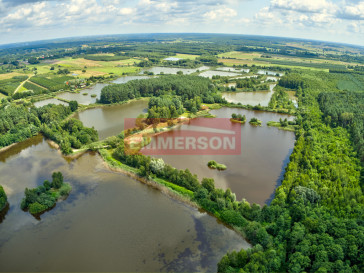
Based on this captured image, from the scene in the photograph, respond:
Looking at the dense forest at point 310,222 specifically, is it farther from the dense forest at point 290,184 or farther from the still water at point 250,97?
the still water at point 250,97

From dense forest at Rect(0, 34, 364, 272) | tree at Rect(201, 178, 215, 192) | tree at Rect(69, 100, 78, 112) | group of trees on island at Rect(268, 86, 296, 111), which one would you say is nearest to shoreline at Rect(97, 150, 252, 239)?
dense forest at Rect(0, 34, 364, 272)

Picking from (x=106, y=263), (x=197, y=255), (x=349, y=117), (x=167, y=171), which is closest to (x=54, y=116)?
(x=167, y=171)

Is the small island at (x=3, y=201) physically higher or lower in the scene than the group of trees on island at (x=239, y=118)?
lower

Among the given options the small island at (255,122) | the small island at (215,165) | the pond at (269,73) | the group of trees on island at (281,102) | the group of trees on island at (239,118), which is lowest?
the small island at (215,165)

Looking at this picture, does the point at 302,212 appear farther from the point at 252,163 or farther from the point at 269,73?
the point at 269,73

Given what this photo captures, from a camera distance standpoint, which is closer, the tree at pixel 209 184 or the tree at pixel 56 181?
the tree at pixel 209 184

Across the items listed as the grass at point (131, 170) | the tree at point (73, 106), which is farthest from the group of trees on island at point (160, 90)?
the grass at point (131, 170)

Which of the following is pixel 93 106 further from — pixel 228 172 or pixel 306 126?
pixel 306 126
